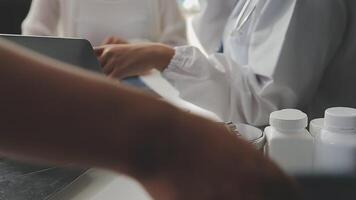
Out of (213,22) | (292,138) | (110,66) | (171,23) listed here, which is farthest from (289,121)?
(171,23)

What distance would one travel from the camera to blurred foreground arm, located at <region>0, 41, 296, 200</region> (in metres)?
0.16

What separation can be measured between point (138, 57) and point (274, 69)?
0.19 m

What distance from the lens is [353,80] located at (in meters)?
0.60

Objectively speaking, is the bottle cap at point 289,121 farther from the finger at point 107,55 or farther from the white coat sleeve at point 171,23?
the white coat sleeve at point 171,23

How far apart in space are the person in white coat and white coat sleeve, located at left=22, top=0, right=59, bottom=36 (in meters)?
0.45

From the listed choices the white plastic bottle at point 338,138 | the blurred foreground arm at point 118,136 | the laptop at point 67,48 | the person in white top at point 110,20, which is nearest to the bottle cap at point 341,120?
the white plastic bottle at point 338,138

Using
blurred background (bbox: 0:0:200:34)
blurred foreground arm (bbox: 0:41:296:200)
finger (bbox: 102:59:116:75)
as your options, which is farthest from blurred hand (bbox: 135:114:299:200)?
blurred background (bbox: 0:0:200:34)

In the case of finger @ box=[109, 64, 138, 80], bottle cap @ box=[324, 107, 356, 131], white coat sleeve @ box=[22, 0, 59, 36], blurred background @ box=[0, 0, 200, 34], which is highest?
bottle cap @ box=[324, 107, 356, 131]

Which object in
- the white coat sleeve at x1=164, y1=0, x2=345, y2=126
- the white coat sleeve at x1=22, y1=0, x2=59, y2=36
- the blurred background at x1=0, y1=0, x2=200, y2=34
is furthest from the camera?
the blurred background at x1=0, y1=0, x2=200, y2=34

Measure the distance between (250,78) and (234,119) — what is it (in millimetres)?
57

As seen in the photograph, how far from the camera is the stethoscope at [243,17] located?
0.68 m

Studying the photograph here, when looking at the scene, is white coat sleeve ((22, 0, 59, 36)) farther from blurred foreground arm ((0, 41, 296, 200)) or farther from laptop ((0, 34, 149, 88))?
blurred foreground arm ((0, 41, 296, 200))

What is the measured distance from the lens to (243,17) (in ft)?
2.28

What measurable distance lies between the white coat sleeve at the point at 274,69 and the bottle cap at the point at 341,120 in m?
0.17
